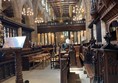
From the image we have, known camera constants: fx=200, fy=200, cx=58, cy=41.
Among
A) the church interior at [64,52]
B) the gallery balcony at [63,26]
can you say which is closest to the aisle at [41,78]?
the church interior at [64,52]

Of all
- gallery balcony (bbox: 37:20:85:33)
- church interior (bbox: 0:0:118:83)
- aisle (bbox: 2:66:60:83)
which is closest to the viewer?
church interior (bbox: 0:0:118:83)

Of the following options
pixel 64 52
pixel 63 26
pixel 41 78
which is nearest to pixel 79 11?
pixel 63 26

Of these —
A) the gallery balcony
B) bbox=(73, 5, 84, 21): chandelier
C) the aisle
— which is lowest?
the aisle

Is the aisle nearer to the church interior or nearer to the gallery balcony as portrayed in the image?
the church interior

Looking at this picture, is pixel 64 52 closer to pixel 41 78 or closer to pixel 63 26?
pixel 41 78

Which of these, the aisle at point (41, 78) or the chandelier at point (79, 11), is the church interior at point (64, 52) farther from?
the chandelier at point (79, 11)

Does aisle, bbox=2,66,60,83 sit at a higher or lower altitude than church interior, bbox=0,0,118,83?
lower

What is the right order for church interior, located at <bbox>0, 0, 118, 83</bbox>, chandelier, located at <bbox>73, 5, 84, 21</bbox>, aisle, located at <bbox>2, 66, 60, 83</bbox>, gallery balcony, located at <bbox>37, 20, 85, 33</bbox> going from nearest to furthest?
1. church interior, located at <bbox>0, 0, 118, 83</bbox>
2. aisle, located at <bbox>2, 66, 60, 83</bbox>
3. gallery balcony, located at <bbox>37, 20, 85, 33</bbox>
4. chandelier, located at <bbox>73, 5, 84, 21</bbox>

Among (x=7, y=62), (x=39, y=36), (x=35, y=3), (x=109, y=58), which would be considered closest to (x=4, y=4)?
(x=35, y=3)

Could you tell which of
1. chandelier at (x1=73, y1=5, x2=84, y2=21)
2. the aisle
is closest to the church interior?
the aisle

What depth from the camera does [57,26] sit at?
26.3 metres

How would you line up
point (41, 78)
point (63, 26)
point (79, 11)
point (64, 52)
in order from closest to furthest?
point (41, 78)
point (64, 52)
point (63, 26)
point (79, 11)

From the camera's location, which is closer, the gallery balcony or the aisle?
the aisle

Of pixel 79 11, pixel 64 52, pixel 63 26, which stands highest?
pixel 79 11
